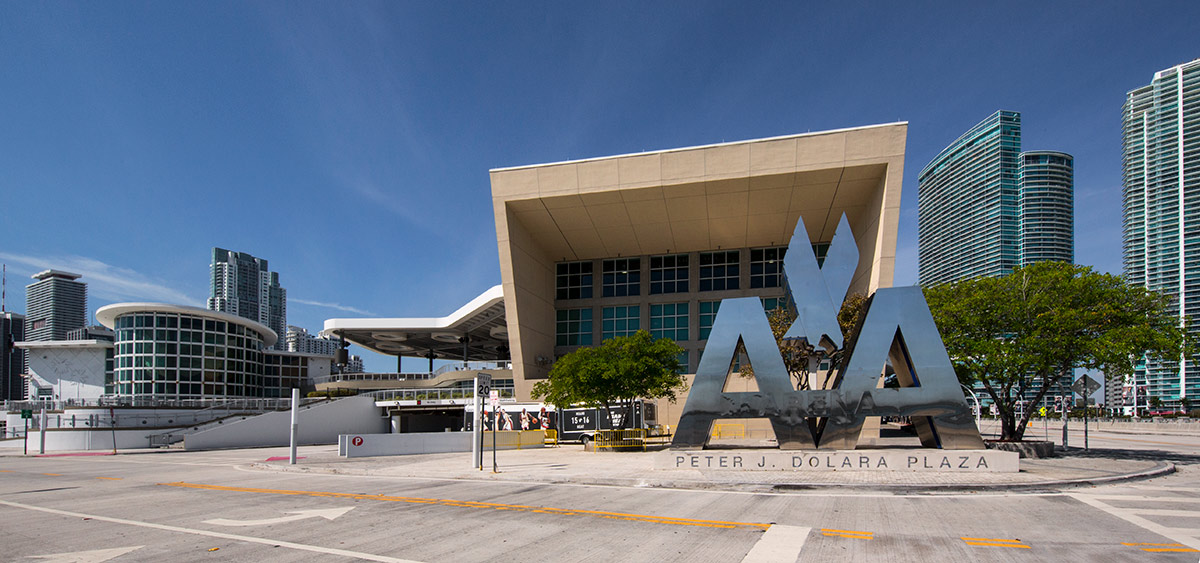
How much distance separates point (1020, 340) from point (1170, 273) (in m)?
155

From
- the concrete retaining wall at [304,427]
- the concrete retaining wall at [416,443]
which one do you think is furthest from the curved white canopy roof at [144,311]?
the concrete retaining wall at [416,443]

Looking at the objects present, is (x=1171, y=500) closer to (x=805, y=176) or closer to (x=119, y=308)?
(x=805, y=176)

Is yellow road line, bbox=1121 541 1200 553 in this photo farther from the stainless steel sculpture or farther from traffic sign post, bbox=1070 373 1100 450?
traffic sign post, bbox=1070 373 1100 450

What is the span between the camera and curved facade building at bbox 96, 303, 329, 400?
217 feet

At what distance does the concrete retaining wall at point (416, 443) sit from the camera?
29995mm

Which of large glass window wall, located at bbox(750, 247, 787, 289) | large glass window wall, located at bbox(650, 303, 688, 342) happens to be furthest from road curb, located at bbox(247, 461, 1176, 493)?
large glass window wall, located at bbox(650, 303, 688, 342)

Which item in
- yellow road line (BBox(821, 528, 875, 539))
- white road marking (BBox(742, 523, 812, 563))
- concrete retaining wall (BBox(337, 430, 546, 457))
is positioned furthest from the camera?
concrete retaining wall (BBox(337, 430, 546, 457))

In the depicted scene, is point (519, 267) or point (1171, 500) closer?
point (1171, 500)

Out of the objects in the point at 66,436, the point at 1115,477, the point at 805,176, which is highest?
the point at 805,176

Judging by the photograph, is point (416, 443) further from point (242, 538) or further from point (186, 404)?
point (186, 404)

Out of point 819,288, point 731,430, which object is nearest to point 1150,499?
point 819,288

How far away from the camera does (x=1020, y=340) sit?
23.9 meters

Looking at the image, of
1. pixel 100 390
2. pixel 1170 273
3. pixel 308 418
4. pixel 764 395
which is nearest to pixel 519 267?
pixel 308 418

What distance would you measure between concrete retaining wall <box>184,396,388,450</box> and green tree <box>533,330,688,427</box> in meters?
18.9
